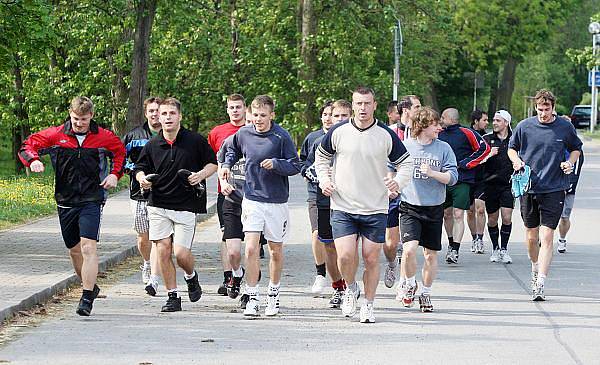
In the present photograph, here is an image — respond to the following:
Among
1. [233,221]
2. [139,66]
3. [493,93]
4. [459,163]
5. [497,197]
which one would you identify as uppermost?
[139,66]

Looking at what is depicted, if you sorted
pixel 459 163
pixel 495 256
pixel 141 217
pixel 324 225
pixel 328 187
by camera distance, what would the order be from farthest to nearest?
pixel 495 256 → pixel 459 163 → pixel 141 217 → pixel 324 225 → pixel 328 187

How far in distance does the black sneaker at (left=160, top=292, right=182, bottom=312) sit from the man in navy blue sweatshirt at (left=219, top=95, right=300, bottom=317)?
2.06 ft

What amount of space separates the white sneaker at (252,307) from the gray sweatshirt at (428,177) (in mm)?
1694

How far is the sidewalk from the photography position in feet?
35.0

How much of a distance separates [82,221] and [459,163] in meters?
5.39

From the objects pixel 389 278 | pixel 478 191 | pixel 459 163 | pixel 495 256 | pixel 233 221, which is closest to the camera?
pixel 233 221

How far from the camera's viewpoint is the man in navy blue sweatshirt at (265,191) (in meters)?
10.4

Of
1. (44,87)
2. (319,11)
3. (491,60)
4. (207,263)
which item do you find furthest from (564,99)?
(207,263)

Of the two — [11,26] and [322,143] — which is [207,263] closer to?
[11,26]

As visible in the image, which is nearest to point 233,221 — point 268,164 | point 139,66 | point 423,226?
point 268,164

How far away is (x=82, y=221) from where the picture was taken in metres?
10.3

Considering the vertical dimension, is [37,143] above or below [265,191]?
above

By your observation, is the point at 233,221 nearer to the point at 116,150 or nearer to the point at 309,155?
the point at 309,155

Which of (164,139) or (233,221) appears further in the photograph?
(233,221)
